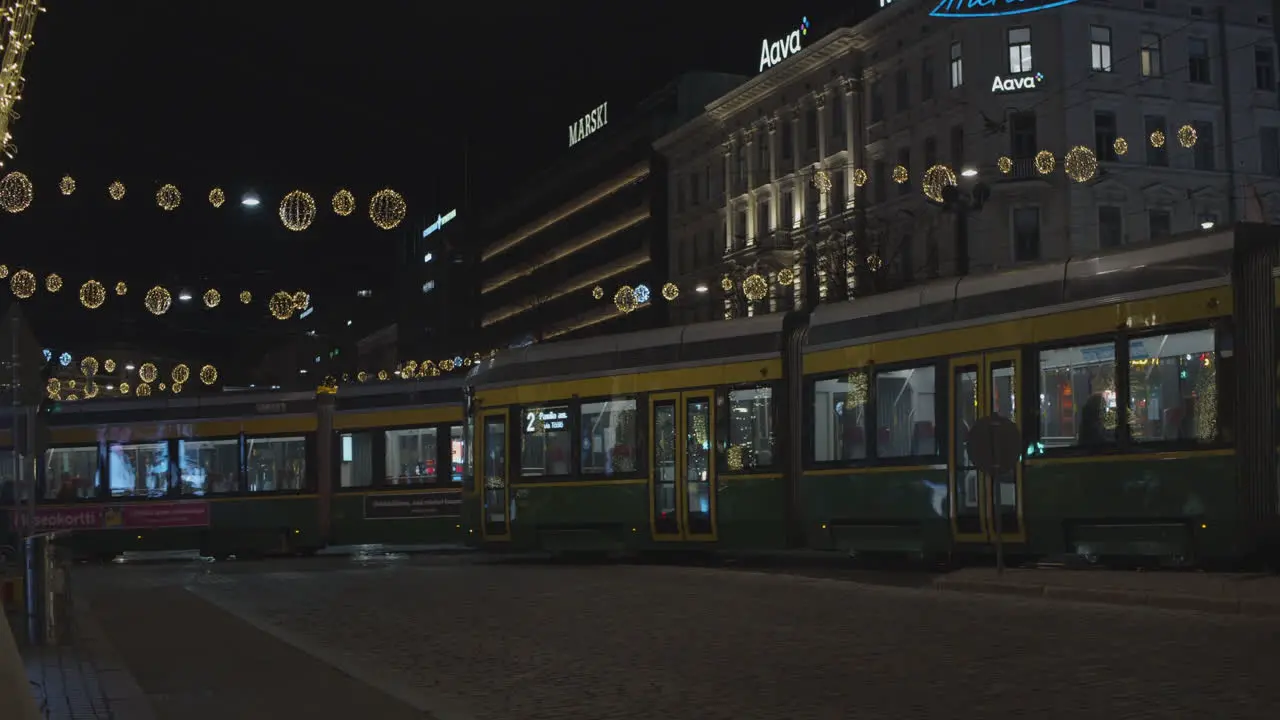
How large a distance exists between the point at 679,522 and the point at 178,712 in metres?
13.6

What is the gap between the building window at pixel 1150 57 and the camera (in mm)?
60656

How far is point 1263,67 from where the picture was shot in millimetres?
62125

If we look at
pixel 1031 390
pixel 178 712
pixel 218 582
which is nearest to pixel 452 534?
pixel 218 582

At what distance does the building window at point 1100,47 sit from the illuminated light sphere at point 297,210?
39.8 metres

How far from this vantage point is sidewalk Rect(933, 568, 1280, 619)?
14516 mm

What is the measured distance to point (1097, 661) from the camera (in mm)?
11383

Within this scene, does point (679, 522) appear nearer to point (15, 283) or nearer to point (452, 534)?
point (452, 534)

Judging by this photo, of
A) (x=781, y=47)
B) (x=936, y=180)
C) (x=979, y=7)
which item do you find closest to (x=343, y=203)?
(x=936, y=180)

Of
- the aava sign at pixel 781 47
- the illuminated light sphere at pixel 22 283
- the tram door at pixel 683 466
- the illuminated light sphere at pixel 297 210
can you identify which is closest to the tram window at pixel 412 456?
the illuminated light sphere at pixel 297 210

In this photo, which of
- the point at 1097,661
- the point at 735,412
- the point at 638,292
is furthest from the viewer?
the point at 638,292

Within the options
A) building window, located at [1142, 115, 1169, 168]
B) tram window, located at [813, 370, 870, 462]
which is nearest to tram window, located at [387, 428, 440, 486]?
tram window, located at [813, 370, 870, 462]

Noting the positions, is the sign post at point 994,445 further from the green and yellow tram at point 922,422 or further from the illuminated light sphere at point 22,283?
the illuminated light sphere at point 22,283

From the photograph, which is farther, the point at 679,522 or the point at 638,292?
the point at 638,292

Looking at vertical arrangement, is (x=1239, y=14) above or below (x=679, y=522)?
above
